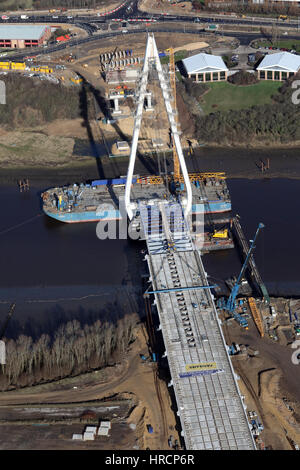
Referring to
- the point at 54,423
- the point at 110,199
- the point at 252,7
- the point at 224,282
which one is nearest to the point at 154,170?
the point at 110,199

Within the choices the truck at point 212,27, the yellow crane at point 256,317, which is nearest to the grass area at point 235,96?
the truck at point 212,27

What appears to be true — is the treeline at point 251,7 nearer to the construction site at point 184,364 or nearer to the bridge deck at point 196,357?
the construction site at point 184,364

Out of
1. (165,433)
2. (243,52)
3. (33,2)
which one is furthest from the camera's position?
(33,2)

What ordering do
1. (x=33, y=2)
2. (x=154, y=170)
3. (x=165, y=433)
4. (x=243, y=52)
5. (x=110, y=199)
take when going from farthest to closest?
(x=33, y=2) < (x=243, y=52) < (x=154, y=170) < (x=110, y=199) < (x=165, y=433)

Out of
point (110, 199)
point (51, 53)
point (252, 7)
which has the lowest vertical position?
point (110, 199)

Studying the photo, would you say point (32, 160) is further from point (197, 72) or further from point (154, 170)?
point (197, 72)

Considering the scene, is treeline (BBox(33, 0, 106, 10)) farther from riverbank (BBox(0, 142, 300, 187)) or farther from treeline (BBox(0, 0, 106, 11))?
riverbank (BBox(0, 142, 300, 187))

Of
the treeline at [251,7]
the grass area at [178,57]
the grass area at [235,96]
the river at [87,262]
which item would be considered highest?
the treeline at [251,7]

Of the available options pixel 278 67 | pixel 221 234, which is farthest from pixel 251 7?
pixel 221 234
